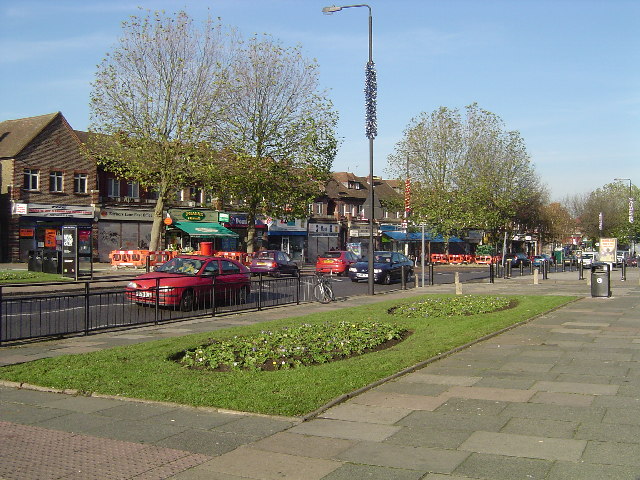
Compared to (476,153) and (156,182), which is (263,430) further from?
(476,153)

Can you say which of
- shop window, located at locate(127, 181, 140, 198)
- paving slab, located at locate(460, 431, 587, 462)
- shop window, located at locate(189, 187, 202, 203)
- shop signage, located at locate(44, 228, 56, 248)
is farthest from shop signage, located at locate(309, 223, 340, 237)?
paving slab, located at locate(460, 431, 587, 462)

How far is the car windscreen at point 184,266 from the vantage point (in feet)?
59.3

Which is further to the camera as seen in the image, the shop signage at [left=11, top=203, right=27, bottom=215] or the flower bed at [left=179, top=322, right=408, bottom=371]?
the shop signage at [left=11, top=203, right=27, bottom=215]

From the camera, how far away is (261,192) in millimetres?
38375

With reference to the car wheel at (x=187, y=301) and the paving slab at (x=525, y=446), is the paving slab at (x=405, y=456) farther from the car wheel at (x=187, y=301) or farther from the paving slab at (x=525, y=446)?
the car wheel at (x=187, y=301)

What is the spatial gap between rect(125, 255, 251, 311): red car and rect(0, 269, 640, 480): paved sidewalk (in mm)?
6666

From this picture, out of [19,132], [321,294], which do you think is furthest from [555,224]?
[321,294]

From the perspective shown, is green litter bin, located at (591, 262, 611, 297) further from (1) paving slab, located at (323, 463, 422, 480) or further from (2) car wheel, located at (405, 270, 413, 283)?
(1) paving slab, located at (323, 463, 422, 480)

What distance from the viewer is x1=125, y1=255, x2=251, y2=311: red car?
14.7 metres

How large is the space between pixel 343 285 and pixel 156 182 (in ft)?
43.2

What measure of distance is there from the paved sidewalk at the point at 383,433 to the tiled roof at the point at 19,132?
3513 centimetres

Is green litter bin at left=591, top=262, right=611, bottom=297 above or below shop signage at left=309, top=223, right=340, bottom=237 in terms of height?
below

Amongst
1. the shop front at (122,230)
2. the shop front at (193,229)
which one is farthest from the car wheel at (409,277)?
the shop front at (122,230)

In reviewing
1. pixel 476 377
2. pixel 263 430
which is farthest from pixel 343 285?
pixel 263 430
